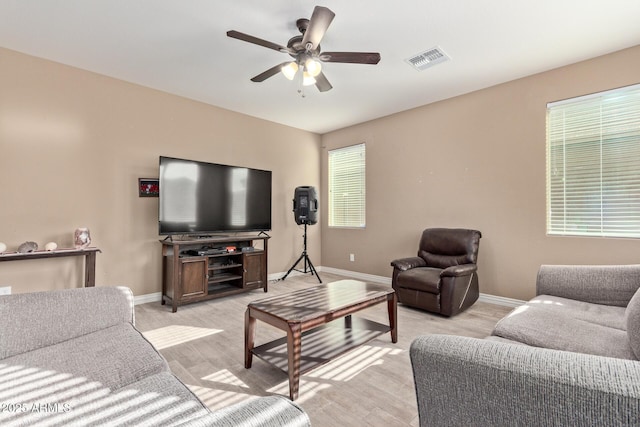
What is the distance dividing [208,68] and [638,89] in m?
4.21

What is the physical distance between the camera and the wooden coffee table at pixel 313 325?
5.99ft

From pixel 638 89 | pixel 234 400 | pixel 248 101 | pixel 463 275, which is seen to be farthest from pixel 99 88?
pixel 638 89

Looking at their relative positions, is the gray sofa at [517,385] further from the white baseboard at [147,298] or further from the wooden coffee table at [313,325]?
the white baseboard at [147,298]

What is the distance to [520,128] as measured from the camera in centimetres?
345

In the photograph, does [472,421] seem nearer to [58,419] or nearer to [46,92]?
[58,419]

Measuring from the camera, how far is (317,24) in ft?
6.79

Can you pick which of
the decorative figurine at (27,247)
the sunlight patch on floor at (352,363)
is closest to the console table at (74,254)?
the decorative figurine at (27,247)

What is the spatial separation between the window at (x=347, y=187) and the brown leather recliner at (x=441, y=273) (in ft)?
4.93

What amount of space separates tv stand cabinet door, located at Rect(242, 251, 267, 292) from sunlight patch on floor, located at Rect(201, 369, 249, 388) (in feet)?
6.56

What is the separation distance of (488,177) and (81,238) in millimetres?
4587

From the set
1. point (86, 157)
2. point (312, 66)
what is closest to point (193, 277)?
point (86, 157)

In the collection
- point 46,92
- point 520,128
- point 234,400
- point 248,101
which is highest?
point 248,101

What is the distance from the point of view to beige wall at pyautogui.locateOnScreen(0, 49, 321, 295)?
295 cm

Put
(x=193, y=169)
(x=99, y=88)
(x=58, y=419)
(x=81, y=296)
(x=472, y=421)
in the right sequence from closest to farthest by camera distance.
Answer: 1. (x=472, y=421)
2. (x=58, y=419)
3. (x=81, y=296)
4. (x=99, y=88)
5. (x=193, y=169)
